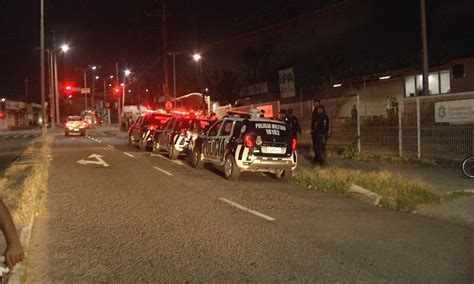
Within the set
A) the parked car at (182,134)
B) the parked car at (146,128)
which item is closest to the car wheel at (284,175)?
the parked car at (182,134)

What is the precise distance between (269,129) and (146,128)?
10432mm

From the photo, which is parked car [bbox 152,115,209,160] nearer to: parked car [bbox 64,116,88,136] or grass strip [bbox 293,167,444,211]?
grass strip [bbox 293,167,444,211]

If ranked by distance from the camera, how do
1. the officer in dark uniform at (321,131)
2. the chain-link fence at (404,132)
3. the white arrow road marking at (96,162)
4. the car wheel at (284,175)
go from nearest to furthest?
the car wheel at (284,175) → the chain-link fence at (404,132) → the officer in dark uniform at (321,131) → the white arrow road marking at (96,162)

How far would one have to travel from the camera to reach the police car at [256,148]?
13508 millimetres

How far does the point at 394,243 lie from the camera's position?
24.6 ft

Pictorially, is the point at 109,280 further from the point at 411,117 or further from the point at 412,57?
the point at 412,57

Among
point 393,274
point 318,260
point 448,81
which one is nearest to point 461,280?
point 393,274

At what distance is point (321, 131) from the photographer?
642 inches

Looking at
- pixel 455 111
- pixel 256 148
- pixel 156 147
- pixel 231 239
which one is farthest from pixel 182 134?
pixel 231 239

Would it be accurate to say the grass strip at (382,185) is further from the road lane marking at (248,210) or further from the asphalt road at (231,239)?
the road lane marking at (248,210)

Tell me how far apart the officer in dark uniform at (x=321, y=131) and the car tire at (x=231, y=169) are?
3531 millimetres

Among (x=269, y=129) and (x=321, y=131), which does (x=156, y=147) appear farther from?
(x=269, y=129)

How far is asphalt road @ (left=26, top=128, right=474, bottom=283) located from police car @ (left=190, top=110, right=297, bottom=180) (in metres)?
1.12

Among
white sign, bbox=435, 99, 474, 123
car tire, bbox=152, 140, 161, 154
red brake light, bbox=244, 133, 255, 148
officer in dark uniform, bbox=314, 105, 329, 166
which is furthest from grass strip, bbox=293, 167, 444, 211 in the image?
car tire, bbox=152, 140, 161, 154
